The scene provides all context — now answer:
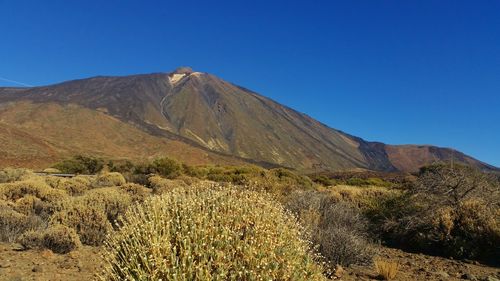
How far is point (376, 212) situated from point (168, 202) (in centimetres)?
916

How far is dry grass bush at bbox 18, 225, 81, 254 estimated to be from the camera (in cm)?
739

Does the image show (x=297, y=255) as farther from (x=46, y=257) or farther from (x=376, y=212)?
(x=376, y=212)

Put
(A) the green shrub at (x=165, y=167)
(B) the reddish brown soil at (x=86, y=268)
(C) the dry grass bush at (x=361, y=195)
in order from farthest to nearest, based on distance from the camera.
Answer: (A) the green shrub at (x=165, y=167), (C) the dry grass bush at (x=361, y=195), (B) the reddish brown soil at (x=86, y=268)

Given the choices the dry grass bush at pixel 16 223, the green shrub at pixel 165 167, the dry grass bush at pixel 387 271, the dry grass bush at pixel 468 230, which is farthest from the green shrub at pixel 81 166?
the dry grass bush at pixel 387 271

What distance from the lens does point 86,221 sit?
8.82 m

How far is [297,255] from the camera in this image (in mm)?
4461

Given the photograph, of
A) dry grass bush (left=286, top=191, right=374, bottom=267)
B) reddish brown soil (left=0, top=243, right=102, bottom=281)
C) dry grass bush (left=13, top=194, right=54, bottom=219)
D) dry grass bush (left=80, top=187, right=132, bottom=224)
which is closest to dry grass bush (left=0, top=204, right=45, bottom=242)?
reddish brown soil (left=0, top=243, right=102, bottom=281)

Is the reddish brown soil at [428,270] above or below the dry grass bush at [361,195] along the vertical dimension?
below

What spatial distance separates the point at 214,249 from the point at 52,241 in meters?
4.68

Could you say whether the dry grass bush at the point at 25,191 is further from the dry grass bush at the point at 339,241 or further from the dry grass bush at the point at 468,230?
the dry grass bush at the point at 468,230

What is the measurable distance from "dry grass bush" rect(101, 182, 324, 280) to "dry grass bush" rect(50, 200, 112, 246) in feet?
12.8

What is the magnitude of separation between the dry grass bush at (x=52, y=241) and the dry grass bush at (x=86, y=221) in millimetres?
872

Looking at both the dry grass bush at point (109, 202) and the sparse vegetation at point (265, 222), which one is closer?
the sparse vegetation at point (265, 222)

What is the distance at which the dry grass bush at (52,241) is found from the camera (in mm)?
7391
